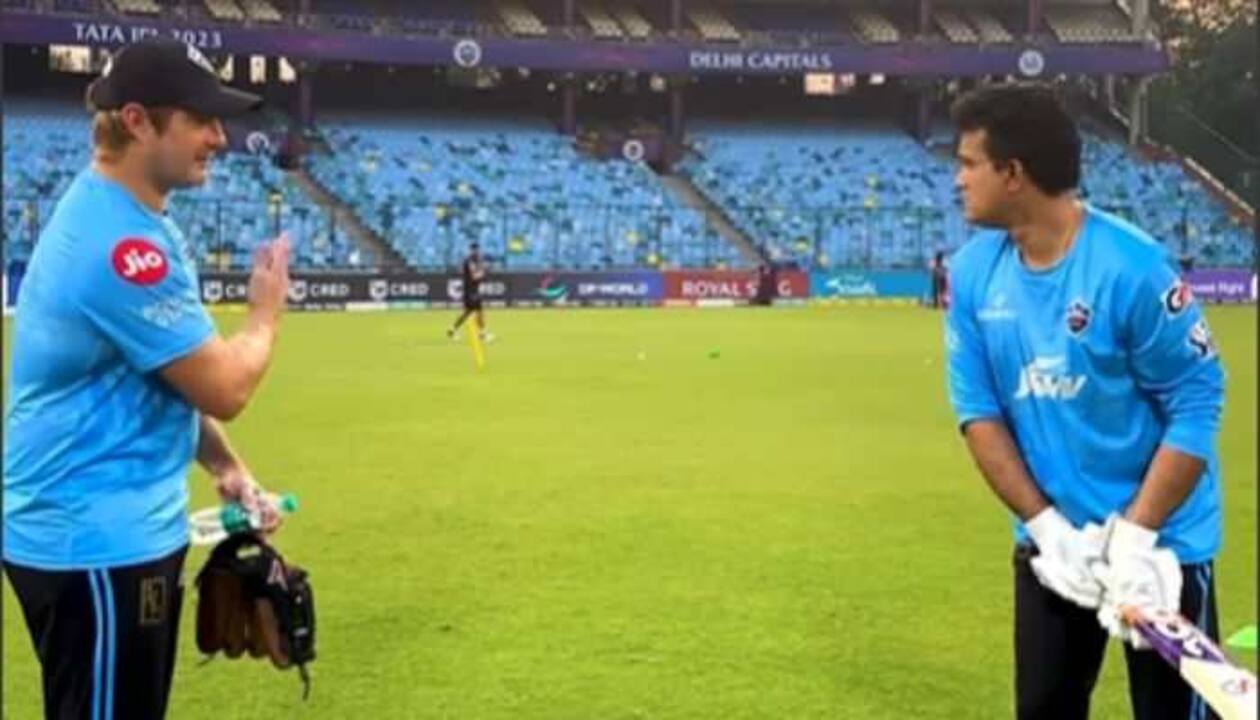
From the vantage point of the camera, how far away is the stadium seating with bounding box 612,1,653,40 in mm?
53938

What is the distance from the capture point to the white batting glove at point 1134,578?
3508 mm

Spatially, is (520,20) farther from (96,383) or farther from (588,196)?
(96,383)

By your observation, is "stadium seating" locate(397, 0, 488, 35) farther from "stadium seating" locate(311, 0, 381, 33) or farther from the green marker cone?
the green marker cone

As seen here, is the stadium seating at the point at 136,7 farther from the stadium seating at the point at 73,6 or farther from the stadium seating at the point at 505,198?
the stadium seating at the point at 505,198

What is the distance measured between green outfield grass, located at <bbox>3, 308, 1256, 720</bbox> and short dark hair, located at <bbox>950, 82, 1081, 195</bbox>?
1.88 feet

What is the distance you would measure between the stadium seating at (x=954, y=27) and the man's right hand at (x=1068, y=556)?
54.0 meters

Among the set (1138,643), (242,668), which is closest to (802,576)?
(242,668)

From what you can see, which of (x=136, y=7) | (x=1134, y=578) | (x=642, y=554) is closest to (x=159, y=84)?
(x=1134, y=578)

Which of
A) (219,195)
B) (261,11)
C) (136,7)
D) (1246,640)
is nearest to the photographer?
(1246,640)

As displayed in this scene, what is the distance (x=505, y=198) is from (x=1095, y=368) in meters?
45.7

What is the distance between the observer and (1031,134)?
12.3 ft

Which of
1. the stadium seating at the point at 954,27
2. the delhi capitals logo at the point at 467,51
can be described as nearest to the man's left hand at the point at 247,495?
the delhi capitals logo at the point at 467,51

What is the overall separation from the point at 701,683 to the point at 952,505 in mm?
4705

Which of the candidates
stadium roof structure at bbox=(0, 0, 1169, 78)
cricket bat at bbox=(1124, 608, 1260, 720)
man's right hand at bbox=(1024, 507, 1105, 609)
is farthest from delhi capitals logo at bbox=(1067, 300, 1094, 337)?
stadium roof structure at bbox=(0, 0, 1169, 78)
